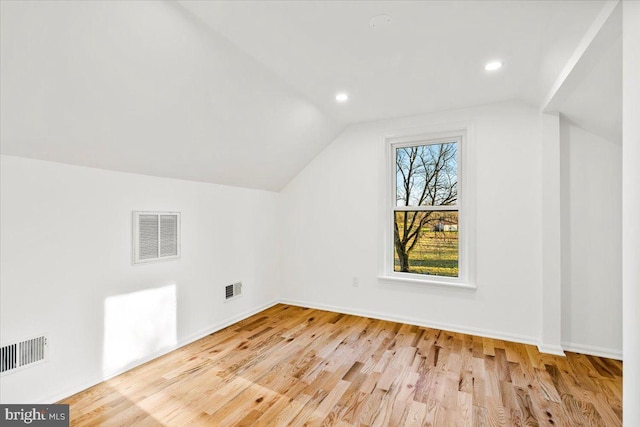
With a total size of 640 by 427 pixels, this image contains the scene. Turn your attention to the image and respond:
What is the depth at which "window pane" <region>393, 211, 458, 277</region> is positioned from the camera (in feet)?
11.6

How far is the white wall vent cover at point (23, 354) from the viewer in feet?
6.00

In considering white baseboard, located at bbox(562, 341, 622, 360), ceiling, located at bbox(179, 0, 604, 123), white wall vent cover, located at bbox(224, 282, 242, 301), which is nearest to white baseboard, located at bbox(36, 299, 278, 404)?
white wall vent cover, located at bbox(224, 282, 242, 301)

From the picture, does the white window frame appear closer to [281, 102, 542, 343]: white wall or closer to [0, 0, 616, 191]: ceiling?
[281, 102, 542, 343]: white wall

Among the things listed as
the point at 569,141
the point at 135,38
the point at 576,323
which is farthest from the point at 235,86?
the point at 576,323

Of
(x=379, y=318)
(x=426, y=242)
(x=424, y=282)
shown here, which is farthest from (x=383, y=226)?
(x=379, y=318)

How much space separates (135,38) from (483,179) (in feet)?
10.6

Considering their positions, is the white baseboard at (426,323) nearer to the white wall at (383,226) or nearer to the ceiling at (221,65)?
the white wall at (383,226)

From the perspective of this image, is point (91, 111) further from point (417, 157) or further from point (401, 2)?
point (417, 157)

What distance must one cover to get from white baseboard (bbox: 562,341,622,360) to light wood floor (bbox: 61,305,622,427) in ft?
0.31

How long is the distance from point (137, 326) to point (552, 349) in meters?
3.71

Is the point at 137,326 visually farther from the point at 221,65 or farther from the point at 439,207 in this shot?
the point at 439,207

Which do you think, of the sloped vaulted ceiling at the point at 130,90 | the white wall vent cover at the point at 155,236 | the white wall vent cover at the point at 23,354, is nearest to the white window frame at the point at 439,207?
the sloped vaulted ceiling at the point at 130,90

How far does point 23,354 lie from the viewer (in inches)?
75.3

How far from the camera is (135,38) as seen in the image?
169 centimetres
